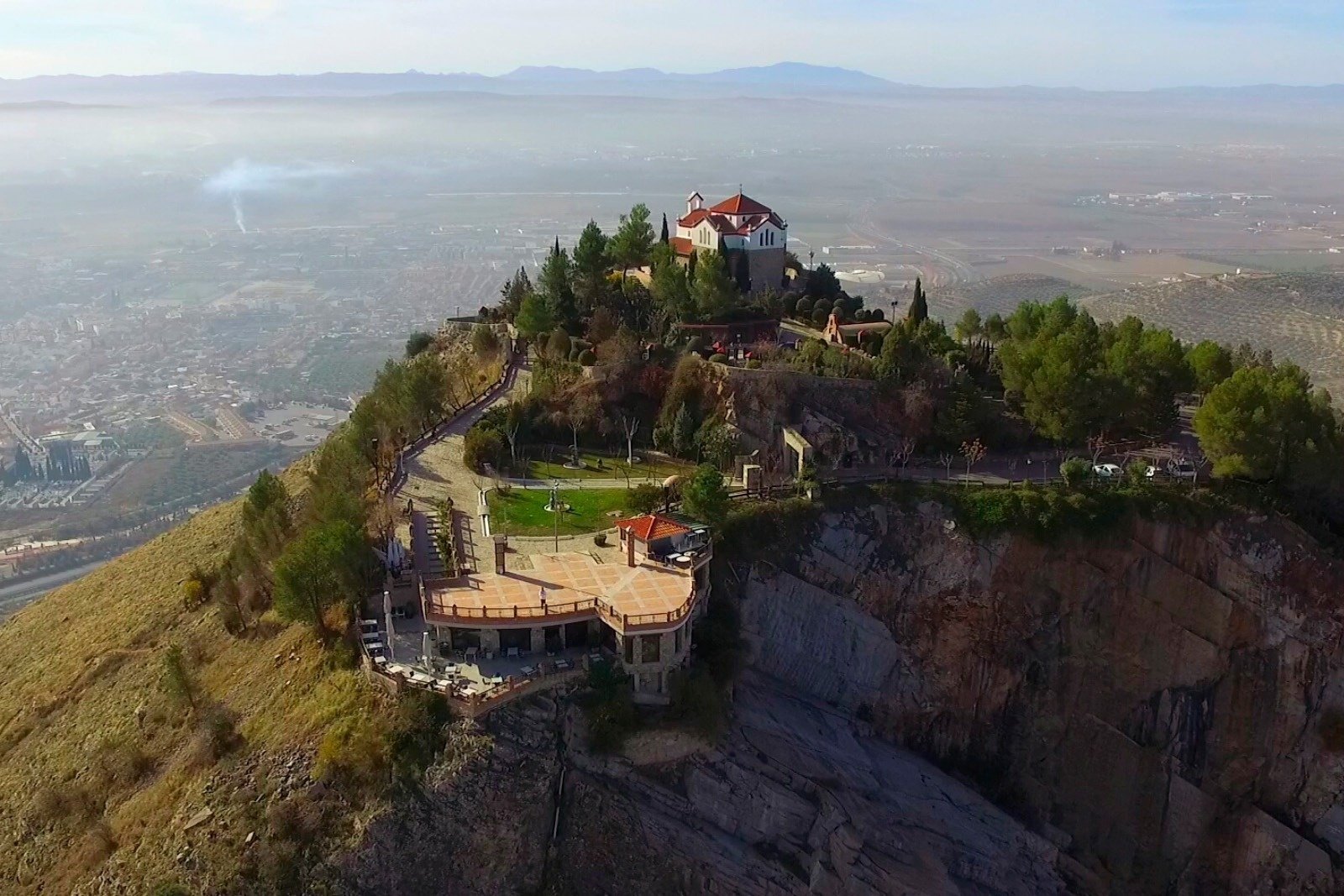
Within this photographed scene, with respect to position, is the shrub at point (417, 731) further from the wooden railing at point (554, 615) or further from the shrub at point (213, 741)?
the shrub at point (213, 741)

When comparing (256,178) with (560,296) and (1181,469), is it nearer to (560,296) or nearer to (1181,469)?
(560,296)

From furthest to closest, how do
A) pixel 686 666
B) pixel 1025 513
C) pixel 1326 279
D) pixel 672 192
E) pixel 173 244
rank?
pixel 672 192 < pixel 173 244 < pixel 1326 279 < pixel 1025 513 < pixel 686 666

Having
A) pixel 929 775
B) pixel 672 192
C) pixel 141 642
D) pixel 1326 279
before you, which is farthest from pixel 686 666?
pixel 672 192

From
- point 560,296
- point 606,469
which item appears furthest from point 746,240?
point 606,469

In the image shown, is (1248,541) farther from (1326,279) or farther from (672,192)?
(672,192)

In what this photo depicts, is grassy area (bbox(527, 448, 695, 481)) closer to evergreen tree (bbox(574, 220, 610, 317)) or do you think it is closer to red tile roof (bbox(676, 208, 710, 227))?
evergreen tree (bbox(574, 220, 610, 317))

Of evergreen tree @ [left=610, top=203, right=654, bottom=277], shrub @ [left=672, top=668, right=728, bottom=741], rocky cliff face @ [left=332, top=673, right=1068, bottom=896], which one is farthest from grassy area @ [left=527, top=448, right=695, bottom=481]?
evergreen tree @ [left=610, top=203, right=654, bottom=277]
